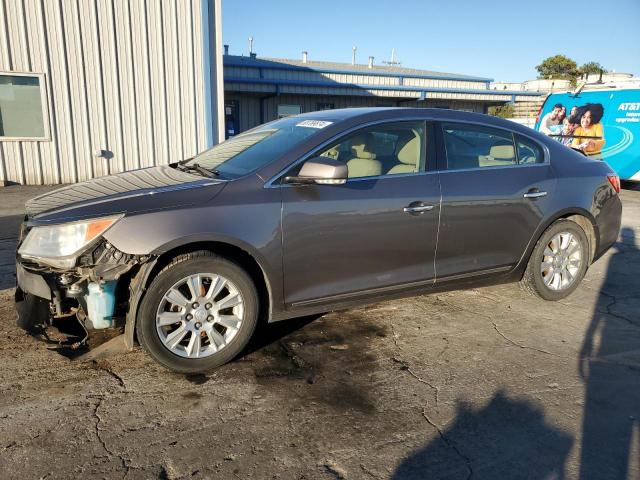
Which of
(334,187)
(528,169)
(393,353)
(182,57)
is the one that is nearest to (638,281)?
(528,169)

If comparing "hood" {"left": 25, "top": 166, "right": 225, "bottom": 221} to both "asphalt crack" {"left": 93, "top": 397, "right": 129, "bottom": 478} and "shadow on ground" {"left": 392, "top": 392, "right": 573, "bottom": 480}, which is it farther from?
"shadow on ground" {"left": 392, "top": 392, "right": 573, "bottom": 480}

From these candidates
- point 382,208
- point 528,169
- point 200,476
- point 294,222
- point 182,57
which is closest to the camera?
point 200,476

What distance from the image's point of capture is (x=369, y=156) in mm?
3668

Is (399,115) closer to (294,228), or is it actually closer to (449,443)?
(294,228)

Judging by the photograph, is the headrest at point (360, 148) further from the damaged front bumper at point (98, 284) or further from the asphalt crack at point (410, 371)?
the damaged front bumper at point (98, 284)

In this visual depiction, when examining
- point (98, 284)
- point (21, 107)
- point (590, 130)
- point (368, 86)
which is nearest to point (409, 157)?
point (98, 284)

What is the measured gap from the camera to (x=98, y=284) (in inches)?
115

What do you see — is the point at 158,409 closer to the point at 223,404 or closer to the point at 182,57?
the point at 223,404

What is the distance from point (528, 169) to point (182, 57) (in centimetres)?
944

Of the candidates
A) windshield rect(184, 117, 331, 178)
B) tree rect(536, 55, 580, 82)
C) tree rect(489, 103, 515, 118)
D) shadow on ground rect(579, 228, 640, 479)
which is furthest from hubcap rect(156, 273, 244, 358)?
tree rect(536, 55, 580, 82)

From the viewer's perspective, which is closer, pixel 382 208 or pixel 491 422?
pixel 491 422

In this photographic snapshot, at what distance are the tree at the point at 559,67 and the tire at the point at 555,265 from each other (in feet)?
171

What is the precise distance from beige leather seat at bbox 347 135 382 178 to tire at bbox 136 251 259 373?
3.63ft

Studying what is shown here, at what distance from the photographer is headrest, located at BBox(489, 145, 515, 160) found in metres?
4.16
